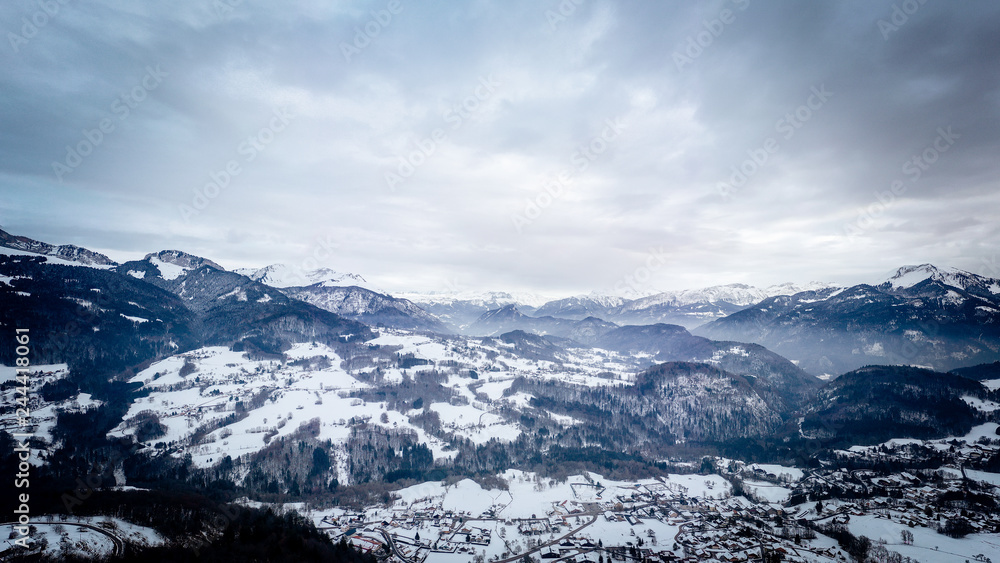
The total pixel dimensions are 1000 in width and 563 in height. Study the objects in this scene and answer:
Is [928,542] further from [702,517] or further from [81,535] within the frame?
[81,535]

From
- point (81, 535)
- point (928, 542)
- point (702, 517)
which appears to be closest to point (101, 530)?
point (81, 535)

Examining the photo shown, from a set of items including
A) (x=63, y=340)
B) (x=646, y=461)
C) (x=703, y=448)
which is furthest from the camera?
(x=63, y=340)

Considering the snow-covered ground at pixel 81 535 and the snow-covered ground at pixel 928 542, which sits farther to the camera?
the snow-covered ground at pixel 928 542

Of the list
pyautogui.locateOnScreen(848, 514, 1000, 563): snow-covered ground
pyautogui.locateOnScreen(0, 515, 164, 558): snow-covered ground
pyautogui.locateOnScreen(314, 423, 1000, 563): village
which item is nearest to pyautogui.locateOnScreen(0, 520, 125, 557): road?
pyautogui.locateOnScreen(0, 515, 164, 558): snow-covered ground

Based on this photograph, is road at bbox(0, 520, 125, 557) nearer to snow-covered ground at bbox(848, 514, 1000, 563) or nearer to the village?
the village

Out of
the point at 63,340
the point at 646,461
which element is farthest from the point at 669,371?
the point at 63,340

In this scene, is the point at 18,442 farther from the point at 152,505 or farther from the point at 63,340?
the point at 63,340

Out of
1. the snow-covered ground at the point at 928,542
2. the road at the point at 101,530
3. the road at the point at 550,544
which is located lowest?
the road at the point at 550,544

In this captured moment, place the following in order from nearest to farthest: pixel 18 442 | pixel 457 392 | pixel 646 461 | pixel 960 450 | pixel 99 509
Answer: pixel 99 509, pixel 18 442, pixel 960 450, pixel 646 461, pixel 457 392

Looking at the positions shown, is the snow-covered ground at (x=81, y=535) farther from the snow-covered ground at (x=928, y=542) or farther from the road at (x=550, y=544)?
the snow-covered ground at (x=928, y=542)

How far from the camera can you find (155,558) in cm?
4522

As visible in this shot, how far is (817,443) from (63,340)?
279716mm

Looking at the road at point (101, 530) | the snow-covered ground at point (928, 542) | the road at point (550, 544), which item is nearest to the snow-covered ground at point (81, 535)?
the road at point (101, 530)

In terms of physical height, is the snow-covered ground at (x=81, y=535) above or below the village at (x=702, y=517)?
above
